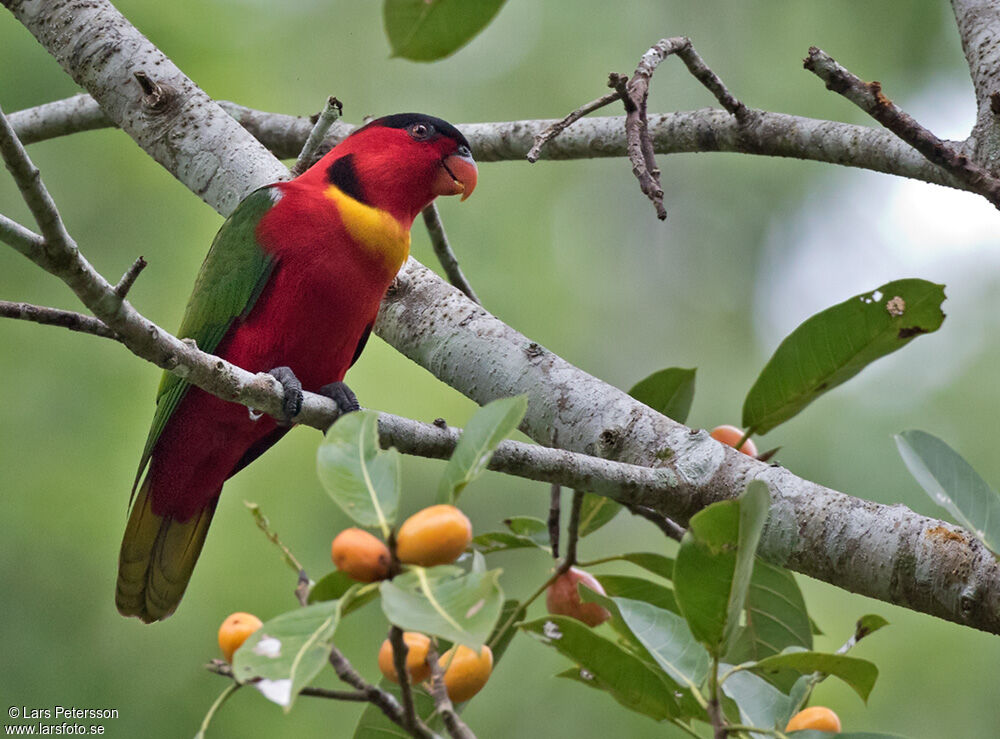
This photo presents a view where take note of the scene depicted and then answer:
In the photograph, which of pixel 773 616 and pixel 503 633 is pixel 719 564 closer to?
pixel 503 633

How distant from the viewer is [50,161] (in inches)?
200

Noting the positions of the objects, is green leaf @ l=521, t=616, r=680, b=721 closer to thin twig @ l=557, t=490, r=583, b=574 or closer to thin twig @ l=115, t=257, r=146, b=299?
thin twig @ l=557, t=490, r=583, b=574

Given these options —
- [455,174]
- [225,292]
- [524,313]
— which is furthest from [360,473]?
[524,313]

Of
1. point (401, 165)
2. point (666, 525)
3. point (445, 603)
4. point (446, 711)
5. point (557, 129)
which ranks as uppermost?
point (401, 165)

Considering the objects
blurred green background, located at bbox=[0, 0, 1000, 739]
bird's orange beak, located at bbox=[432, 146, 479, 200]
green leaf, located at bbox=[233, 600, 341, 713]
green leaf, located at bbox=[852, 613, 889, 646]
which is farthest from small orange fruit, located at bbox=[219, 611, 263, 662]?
blurred green background, located at bbox=[0, 0, 1000, 739]

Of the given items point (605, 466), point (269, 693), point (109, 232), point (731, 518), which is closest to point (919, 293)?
point (605, 466)

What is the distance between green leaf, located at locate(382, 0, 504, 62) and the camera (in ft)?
3.87

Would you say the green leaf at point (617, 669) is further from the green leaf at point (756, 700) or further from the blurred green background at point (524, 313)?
the blurred green background at point (524, 313)

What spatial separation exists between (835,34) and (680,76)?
110 cm

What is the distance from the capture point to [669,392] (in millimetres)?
2082

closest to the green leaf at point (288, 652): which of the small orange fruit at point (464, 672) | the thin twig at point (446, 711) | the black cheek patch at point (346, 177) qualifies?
the thin twig at point (446, 711)

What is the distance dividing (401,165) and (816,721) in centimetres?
178

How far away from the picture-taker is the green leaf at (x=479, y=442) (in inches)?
42.5

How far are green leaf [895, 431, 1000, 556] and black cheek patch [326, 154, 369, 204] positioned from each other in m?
1.56
